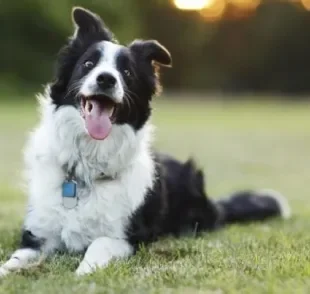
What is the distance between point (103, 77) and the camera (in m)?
4.93

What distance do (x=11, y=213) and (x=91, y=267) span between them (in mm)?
2926

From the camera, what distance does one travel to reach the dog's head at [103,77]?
5023 mm

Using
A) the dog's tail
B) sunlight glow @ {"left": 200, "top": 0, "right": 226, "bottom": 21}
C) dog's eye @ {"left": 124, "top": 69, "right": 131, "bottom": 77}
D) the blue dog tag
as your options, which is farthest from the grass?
sunlight glow @ {"left": 200, "top": 0, "right": 226, "bottom": 21}

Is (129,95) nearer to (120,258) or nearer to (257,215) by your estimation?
(120,258)

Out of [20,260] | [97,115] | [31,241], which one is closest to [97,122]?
[97,115]

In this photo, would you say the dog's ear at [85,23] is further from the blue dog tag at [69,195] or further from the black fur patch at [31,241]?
the black fur patch at [31,241]

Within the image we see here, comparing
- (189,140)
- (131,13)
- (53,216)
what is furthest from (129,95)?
(131,13)

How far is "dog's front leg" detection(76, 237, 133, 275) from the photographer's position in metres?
4.61

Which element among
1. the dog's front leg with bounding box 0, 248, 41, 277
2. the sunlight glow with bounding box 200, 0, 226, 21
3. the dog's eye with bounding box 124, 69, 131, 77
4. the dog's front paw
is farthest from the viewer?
the sunlight glow with bounding box 200, 0, 226, 21

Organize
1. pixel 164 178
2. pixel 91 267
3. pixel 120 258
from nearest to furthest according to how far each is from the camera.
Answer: pixel 91 267, pixel 120 258, pixel 164 178

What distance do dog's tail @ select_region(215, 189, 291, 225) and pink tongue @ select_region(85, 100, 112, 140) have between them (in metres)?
2.19

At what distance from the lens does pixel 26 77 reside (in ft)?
132

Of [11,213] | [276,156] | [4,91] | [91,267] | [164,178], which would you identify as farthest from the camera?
[4,91]

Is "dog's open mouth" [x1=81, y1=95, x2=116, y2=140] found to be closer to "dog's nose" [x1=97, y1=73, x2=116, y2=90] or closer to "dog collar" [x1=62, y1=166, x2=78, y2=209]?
"dog's nose" [x1=97, y1=73, x2=116, y2=90]
